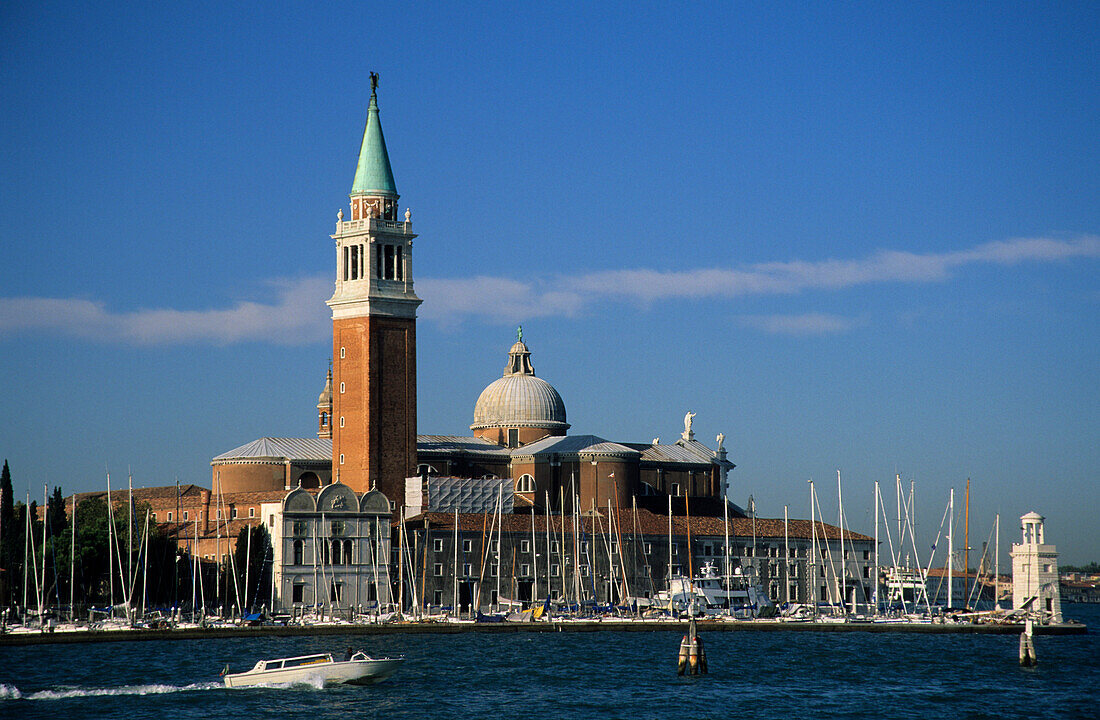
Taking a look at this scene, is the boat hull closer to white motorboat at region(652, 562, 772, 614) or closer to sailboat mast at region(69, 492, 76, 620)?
sailboat mast at region(69, 492, 76, 620)

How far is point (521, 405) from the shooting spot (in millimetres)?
96312

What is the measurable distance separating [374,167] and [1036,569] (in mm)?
35412

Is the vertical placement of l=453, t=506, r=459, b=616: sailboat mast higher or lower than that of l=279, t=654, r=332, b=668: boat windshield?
higher

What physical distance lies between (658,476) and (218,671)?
44.2 metres

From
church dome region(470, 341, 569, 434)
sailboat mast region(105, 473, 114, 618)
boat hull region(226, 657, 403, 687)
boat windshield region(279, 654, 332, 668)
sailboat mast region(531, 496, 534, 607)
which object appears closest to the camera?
boat hull region(226, 657, 403, 687)

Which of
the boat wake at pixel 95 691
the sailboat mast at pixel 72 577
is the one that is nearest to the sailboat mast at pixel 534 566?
the sailboat mast at pixel 72 577

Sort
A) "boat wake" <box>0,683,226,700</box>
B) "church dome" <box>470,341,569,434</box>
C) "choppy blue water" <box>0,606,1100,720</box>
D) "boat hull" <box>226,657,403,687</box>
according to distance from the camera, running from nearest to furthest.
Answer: "choppy blue water" <box>0,606,1100,720</box>, "boat wake" <box>0,683,226,700</box>, "boat hull" <box>226,657,403,687</box>, "church dome" <box>470,341,569,434</box>

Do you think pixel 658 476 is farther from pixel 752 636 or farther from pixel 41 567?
pixel 41 567

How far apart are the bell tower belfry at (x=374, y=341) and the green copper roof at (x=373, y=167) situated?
48 mm

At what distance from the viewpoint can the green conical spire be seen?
274ft

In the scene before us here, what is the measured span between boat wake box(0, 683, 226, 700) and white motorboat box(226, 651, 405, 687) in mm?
1012

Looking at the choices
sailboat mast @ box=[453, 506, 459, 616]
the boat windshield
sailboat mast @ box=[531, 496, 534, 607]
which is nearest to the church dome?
sailboat mast @ box=[531, 496, 534, 607]

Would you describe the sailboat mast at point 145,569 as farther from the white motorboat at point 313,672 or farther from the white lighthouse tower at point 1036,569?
the white lighthouse tower at point 1036,569

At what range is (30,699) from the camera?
45.7 m
